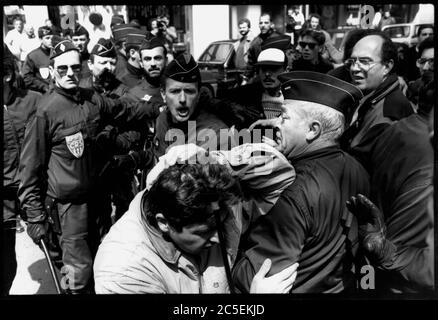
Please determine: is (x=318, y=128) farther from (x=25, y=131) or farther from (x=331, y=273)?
(x=25, y=131)

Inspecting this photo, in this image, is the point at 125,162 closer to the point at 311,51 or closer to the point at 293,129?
the point at 293,129

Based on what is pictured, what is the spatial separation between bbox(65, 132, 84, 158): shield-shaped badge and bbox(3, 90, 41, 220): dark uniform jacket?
0.83 ft

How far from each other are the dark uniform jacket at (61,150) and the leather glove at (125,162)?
10cm

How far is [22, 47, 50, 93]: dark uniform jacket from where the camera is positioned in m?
3.24

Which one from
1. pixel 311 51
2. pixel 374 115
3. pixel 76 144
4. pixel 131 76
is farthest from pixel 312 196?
pixel 131 76

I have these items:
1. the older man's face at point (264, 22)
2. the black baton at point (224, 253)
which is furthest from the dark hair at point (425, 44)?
the black baton at point (224, 253)

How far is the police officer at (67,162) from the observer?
3.19 m

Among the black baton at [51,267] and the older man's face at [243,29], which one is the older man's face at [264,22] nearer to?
the older man's face at [243,29]

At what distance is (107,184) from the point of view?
3268mm

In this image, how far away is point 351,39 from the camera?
123 inches

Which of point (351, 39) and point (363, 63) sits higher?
point (351, 39)

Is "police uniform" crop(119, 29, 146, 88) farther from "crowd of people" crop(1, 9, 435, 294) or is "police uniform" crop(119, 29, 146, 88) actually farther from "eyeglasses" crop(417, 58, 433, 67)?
"eyeglasses" crop(417, 58, 433, 67)

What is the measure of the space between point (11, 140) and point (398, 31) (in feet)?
7.02

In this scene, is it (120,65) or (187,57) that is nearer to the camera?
(187,57)
